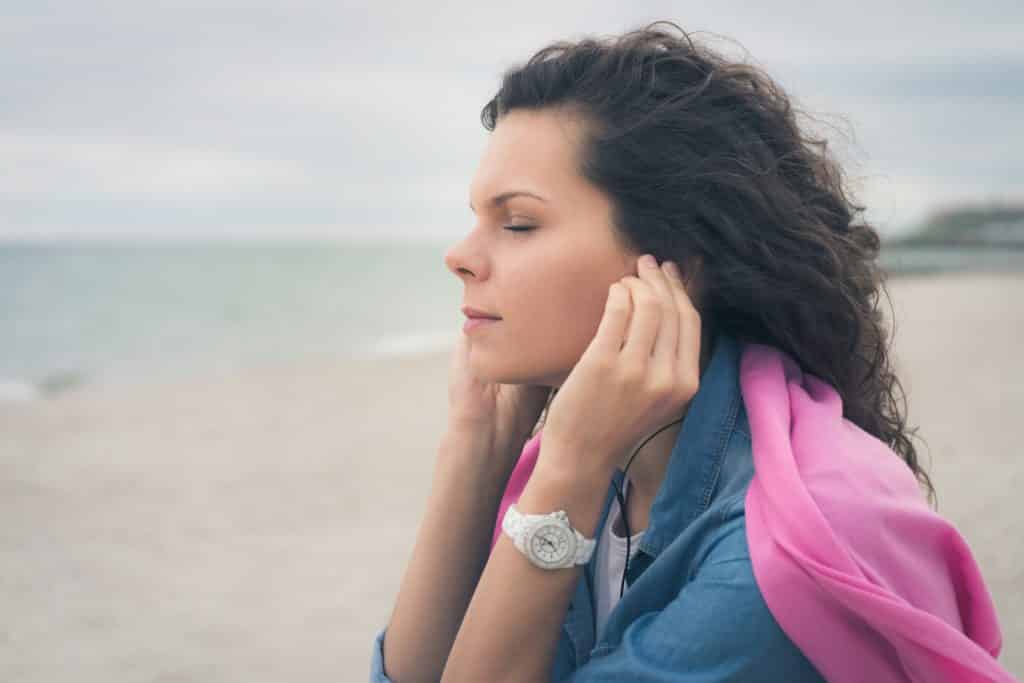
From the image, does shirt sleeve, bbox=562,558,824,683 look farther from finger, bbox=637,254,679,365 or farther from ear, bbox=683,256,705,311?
ear, bbox=683,256,705,311

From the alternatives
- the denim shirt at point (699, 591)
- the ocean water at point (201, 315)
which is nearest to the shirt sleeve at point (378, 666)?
the denim shirt at point (699, 591)

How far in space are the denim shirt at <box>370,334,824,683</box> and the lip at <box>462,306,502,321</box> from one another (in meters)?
0.47

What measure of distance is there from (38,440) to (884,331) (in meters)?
8.97

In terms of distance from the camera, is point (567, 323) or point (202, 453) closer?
point (567, 323)

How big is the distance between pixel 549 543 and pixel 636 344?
0.42 m

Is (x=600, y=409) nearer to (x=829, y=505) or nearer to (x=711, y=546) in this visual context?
(x=711, y=546)

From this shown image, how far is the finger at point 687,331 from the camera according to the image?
1.82 metres

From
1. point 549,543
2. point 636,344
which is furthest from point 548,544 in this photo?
point 636,344

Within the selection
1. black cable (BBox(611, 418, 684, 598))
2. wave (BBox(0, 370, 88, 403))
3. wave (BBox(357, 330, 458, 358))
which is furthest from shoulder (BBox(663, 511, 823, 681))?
wave (BBox(357, 330, 458, 358))

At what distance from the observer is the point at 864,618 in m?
1.41

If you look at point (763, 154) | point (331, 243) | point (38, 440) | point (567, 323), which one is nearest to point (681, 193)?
point (763, 154)

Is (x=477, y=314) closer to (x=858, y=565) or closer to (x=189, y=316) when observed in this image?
(x=858, y=565)

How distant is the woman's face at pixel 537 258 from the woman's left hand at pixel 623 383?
157mm

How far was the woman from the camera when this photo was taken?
173cm
